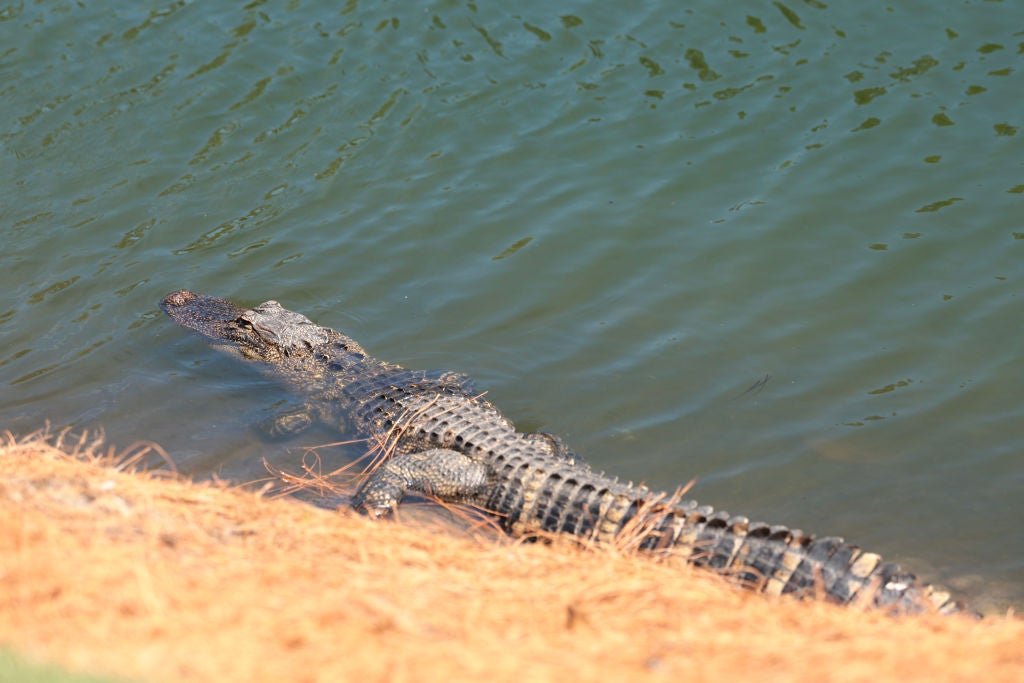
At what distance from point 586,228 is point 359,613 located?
240 inches

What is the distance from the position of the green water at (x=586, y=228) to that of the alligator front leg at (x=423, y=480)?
0.85 metres

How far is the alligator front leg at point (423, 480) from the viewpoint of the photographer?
17.9 feet

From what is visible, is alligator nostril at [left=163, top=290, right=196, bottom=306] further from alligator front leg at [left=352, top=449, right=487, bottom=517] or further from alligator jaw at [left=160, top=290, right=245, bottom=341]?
alligator front leg at [left=352, top=449, right=487, bottom=517]

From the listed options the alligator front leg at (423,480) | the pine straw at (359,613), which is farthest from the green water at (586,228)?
the pine straw at (359,613)

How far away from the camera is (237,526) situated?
3596 millimetres

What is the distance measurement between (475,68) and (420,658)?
352 inches

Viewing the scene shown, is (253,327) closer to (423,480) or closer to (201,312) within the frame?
(201,312)

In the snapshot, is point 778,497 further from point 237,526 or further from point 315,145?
point 315,145

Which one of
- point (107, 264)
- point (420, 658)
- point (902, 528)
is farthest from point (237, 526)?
point (107, 264)

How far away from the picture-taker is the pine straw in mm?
2557

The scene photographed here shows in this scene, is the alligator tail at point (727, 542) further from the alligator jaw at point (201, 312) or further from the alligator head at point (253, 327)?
the alligator jaw at point (201, 312)

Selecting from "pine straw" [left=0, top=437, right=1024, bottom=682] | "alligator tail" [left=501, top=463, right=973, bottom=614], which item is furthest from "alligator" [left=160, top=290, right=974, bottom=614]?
"pine straw" [left=0, top=437, right=1024, bottom=682]

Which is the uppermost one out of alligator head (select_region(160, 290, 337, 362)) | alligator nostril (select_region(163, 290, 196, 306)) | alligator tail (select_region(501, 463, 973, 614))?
alligator nostril (select_region(163, 290, 196, 306))

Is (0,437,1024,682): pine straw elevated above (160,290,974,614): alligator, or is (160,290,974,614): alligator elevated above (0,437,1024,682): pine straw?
(0,437,1024,682): pine straw
